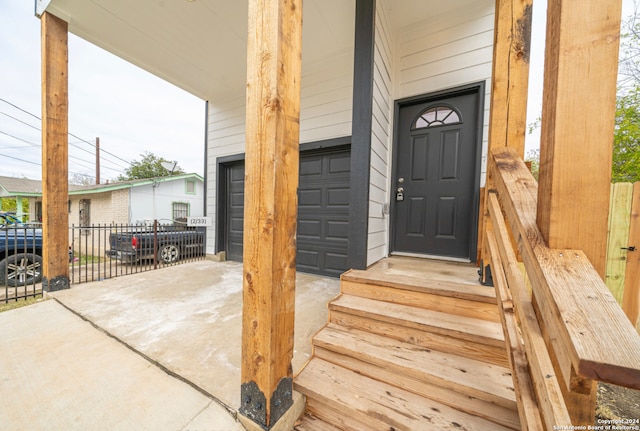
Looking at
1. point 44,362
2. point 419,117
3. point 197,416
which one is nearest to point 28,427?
point 44,362

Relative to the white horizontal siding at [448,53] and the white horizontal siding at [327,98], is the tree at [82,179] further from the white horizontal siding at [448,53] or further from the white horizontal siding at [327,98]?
the white horizontal siding at [448,53]

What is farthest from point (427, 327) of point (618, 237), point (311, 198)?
point (311, 198)

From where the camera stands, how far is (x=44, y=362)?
154cm

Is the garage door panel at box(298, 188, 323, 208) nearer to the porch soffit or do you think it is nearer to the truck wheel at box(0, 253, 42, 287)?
the porch soffit

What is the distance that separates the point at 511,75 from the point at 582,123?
1488 millimetres

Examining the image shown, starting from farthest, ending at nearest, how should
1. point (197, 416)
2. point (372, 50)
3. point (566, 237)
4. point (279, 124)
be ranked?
point (372, 50) → point (197, 416) → point (279, 124) → point (566, 237)

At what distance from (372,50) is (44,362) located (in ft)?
11.8

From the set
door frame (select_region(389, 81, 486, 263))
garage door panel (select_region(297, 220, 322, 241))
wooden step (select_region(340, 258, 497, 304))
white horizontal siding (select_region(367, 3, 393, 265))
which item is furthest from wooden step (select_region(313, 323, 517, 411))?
garage door panel (select_region(297, 220, 322, 241))

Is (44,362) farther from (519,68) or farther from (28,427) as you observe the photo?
(519,68)

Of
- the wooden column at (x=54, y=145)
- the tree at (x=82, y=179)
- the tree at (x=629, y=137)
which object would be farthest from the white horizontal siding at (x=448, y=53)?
the tree at (x=82, y=179)

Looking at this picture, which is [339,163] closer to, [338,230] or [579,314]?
[338,230]

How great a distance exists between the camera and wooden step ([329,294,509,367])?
52.7 inches

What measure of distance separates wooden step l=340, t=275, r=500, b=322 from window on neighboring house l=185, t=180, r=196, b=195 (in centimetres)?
1256

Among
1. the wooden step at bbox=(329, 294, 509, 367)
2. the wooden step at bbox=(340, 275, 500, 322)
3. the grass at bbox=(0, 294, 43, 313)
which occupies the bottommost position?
the grass at bbox=(0, 294, 43, 313)
